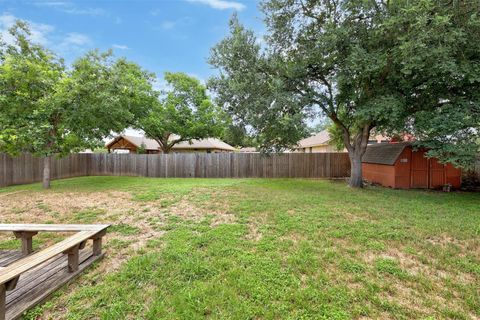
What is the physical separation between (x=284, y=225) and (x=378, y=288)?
2238mm

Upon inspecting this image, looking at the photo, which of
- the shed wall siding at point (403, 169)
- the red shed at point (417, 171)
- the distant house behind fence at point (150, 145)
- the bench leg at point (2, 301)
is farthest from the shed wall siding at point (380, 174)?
the distant house behind fence at point (150, 145)

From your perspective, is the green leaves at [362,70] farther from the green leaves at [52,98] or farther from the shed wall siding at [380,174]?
the green leaves at [52,98]

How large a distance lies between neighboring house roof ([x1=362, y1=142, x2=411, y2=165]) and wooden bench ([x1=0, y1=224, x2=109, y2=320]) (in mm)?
11390

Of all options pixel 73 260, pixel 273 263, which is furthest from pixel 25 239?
pixel 273 263

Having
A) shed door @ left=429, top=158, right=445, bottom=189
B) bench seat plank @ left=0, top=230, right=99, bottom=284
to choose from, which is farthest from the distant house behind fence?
bench seat plank @ left=0, top=230, right=99, bottom=284

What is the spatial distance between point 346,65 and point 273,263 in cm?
757

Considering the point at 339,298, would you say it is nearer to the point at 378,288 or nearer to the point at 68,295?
the point at 378,288

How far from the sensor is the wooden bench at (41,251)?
204 cm

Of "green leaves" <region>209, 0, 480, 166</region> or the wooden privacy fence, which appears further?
the wooden privacy fence

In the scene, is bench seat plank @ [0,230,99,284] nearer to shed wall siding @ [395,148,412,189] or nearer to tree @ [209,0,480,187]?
tree @ [209,0,480,187]

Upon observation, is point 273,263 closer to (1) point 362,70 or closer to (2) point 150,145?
(1) point 362,70

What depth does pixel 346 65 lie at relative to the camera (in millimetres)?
7996

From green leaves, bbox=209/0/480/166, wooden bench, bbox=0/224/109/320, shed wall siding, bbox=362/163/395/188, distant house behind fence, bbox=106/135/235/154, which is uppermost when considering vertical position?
green leaves, bbox=209/0/480/166

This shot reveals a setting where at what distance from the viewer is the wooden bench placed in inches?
80.3
